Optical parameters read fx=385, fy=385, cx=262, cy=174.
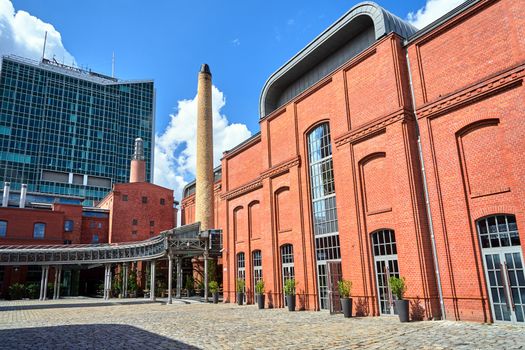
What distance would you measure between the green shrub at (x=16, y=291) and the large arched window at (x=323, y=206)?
28.6 metres

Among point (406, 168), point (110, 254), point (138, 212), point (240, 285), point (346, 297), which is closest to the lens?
point (406, 168)

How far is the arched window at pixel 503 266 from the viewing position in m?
10.4

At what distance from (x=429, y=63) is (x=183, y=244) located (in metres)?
18.5

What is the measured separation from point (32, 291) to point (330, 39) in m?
32.3

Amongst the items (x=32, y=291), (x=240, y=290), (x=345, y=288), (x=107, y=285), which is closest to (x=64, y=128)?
(x=32, y=291)

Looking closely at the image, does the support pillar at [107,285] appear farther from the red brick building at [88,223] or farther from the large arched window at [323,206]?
the large arched window at [323,206]

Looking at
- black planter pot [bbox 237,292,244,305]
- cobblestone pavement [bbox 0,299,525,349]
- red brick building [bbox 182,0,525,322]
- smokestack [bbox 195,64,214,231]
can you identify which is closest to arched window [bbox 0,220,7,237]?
smokestack [bbox 195,64,214,231]

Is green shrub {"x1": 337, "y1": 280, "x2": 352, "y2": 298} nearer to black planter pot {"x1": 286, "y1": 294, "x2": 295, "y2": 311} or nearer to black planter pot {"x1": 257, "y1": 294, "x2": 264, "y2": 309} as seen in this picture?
black planter pot {"x1": 286, "y1": 294, "x2": 295, "y2": 311}

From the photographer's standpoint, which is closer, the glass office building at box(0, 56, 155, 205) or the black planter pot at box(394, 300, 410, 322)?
the black planter pot at box(394, 300, 410, 322)

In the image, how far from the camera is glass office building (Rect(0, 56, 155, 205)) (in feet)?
216

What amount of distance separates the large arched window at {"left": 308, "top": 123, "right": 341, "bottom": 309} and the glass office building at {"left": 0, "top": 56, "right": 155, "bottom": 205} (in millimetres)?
60658

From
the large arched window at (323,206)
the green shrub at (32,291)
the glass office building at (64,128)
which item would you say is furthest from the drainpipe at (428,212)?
the glass office building at (64,128)

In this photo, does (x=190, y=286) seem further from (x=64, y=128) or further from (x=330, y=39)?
(x=64, y=128)

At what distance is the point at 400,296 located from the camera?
1230 centimetres
